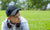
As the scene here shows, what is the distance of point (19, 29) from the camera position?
7.05 feet

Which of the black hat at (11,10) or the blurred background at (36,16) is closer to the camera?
the black hat at (11,10)

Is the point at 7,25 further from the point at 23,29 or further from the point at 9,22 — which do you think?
the point at 23,29

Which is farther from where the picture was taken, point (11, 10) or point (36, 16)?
point (36, 16)

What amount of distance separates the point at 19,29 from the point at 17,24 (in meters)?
0.13

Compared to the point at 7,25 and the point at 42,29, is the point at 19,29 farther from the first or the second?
the point at 42,29

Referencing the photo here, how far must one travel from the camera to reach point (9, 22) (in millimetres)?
2105

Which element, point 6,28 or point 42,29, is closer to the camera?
point 6,28

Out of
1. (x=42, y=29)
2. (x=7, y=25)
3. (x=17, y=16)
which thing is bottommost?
(x=42, y=29)

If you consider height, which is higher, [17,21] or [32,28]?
[17,21]

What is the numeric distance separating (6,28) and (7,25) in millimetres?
56

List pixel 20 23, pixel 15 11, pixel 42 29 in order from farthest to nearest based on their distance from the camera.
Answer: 1. pixel 42 29
2. pixel 20 23
3. pixel 15 11

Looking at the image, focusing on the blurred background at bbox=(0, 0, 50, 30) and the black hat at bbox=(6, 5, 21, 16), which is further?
the blurred background at bbox=(0, 0, 50, 30)

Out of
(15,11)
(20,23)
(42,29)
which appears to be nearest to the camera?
(15,11)

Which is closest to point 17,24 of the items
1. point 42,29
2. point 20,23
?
point 20,23
